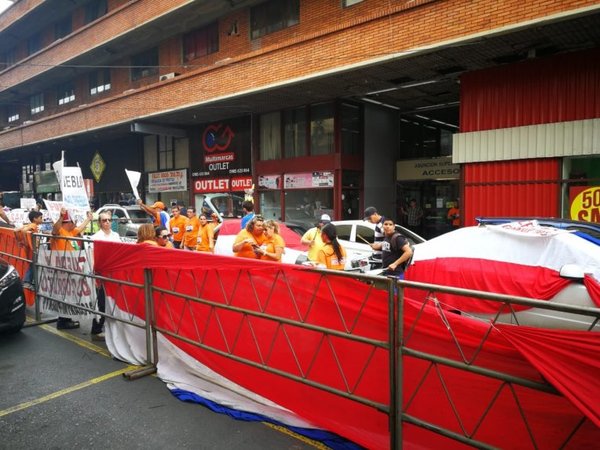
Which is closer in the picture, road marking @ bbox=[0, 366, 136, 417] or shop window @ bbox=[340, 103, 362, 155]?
road marking @ bbox=[0, 366, 136, 417]

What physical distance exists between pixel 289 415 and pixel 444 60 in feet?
30.1

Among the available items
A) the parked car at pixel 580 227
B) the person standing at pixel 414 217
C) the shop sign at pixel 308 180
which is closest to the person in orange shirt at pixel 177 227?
the shop sign at pixel 308 180

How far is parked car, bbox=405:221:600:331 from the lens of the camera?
4230mm

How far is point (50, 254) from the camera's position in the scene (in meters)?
6.46

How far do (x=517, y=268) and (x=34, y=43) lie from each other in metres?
32.9

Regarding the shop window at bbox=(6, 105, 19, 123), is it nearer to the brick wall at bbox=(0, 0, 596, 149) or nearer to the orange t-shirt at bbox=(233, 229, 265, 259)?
the brick wall at bbox=(0, 0, 596, 149)

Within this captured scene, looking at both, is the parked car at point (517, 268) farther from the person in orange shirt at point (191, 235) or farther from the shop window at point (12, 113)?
the shop window at point (12, 113)

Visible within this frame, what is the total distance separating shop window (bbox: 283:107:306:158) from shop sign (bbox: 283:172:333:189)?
77 centimetres

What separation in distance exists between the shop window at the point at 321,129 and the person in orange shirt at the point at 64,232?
921cm

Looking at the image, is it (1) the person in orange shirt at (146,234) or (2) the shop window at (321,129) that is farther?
(2) the shop window at (321,129)

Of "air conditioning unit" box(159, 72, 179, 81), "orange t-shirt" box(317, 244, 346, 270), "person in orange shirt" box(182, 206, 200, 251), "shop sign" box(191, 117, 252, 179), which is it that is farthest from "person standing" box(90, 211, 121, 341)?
"air conditioning unit" box(159, 72, 179, 81)

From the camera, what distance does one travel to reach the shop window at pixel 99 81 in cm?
2253

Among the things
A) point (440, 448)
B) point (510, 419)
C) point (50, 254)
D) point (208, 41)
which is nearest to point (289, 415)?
point (440, 448)

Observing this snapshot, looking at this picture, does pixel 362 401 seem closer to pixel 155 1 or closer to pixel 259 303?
pixel 259 303
